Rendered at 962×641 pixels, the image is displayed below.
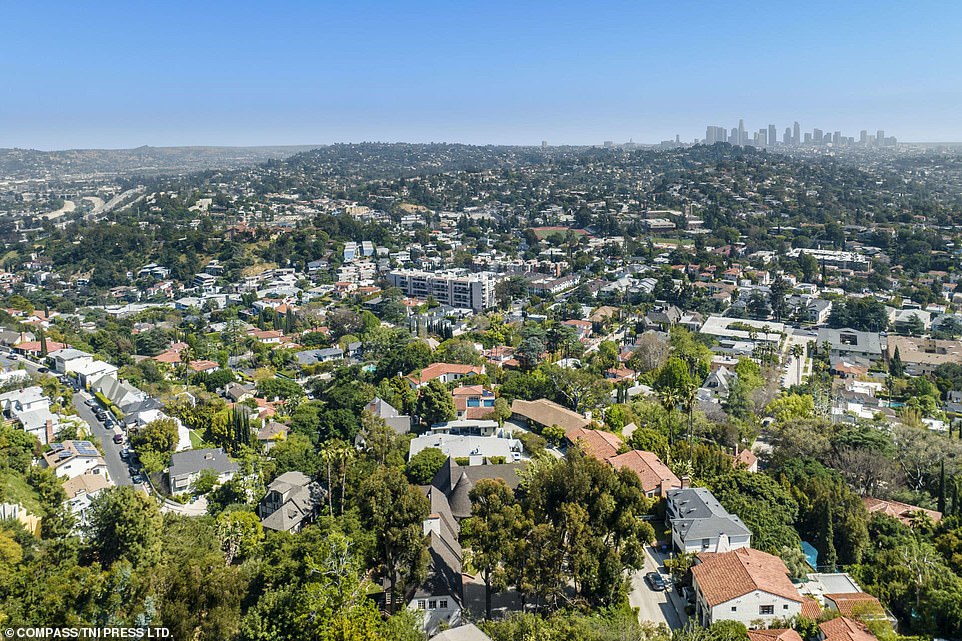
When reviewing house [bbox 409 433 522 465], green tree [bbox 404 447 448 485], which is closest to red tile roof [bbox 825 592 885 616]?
house [bbox 409 433 522 465]

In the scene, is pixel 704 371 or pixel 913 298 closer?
pixel 704 371

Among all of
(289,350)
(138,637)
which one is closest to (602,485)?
(138,637)

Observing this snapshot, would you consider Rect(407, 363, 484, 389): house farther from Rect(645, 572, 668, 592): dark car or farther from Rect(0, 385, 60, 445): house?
Rect(645, 572, 668, 592): dark car

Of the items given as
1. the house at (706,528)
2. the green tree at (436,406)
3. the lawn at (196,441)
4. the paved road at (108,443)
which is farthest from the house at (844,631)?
the paved road at (108,443)

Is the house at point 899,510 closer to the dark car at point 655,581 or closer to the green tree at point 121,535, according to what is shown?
the dark car at point 655,581

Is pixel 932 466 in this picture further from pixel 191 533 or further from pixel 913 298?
pixel 913 298
